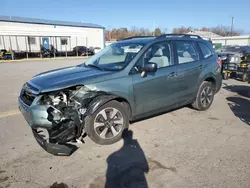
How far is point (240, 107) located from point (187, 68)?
2.37 m

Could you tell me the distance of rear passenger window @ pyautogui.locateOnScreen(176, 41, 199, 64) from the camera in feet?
14.9

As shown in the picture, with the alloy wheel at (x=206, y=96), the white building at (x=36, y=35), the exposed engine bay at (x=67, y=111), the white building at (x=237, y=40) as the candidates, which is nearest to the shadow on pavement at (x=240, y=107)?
the alloy wheel at (x=206, y=96)

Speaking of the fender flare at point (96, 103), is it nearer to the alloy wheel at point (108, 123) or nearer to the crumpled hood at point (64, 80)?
the alloy wheel at point (108, 123)

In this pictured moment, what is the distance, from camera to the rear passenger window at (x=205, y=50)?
17.0 ft

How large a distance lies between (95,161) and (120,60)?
2.11 metres

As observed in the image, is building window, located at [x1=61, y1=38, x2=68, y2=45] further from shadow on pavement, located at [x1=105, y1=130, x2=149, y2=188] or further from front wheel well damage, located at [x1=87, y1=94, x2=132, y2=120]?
shadow on pavement, located at [x1=105, y1=130, x2=149, y2=188]

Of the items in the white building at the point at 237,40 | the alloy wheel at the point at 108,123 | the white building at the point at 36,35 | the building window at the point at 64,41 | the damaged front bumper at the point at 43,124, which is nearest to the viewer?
the damaged front bumper at the point at 43,124

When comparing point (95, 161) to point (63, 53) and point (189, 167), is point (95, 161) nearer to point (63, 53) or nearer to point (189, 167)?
point (189, 167)

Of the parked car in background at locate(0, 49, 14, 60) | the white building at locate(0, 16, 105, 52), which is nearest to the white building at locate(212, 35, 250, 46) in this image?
the white building at locate(0, 16, 105, 52)

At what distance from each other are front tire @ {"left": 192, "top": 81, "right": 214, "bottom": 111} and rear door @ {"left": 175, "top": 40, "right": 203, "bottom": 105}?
240 mm

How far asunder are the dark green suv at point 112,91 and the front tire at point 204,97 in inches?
6.2

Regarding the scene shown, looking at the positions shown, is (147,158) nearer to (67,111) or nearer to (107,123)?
(107,123)

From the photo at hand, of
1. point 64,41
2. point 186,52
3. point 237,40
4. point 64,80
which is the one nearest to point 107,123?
point 64,80

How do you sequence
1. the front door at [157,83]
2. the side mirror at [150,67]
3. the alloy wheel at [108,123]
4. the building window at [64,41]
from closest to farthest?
the alloy wheel at [108,123] < the side mirror at [150,67] < the front door at [157,83] < the building window at [64,41]
